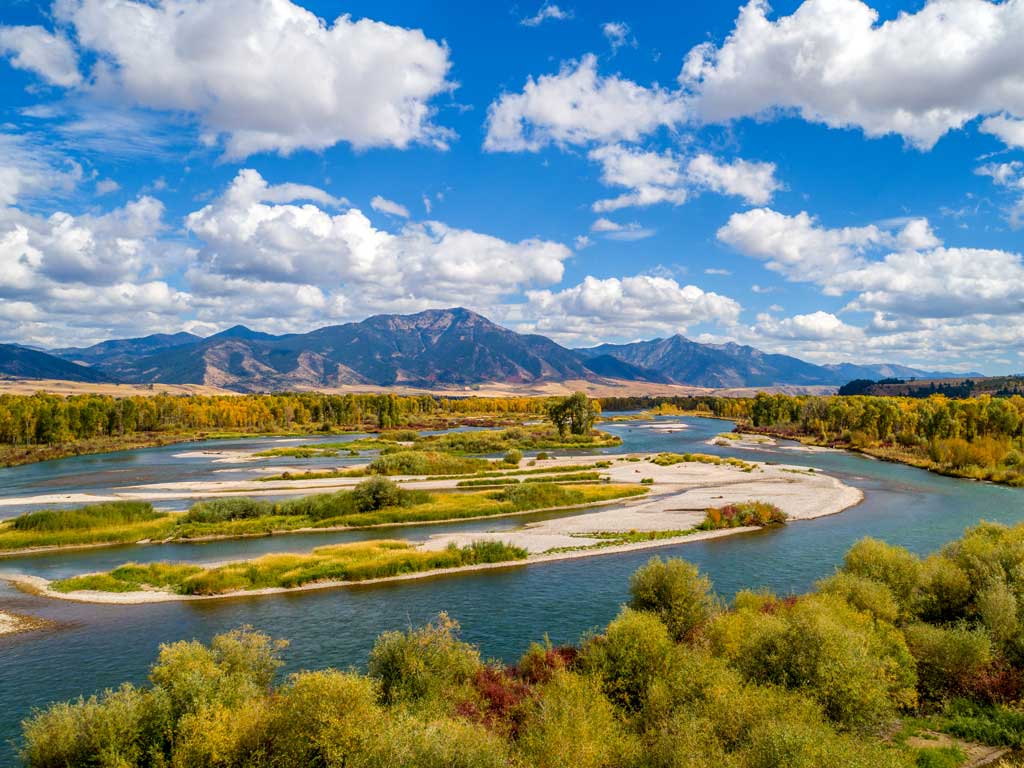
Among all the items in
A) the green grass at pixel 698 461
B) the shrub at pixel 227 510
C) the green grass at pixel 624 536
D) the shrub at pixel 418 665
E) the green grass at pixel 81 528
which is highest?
the shrub at pixel 418 665

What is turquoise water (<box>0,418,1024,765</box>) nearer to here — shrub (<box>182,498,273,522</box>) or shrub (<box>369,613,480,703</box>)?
shrub (<box>369,613,480,703</box>)

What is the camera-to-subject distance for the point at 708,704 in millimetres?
18656

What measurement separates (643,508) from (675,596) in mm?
38600

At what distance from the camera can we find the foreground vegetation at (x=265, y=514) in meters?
55.3

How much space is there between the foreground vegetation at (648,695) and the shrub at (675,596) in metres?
0.08

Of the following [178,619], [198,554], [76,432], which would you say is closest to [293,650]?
[178,619]

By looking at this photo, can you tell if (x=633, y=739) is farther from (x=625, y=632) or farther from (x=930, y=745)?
(x=930, y=745)

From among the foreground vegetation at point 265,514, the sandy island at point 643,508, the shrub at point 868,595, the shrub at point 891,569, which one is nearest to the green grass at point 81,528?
the foreground vegetation at point 265,514

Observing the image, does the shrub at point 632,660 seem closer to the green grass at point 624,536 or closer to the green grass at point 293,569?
the green grass at point 293,569

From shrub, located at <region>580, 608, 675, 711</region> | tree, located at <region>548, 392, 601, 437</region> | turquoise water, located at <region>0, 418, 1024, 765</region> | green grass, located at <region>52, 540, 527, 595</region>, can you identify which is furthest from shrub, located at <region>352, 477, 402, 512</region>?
tree, located at <region>548, 392, 601, 437</region>

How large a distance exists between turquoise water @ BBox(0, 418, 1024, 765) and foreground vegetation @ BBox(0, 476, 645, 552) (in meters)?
3.30

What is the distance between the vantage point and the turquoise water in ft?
95.2

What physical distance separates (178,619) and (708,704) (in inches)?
1250

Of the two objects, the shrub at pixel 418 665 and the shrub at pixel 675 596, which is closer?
the shrub at pixel 418 665
